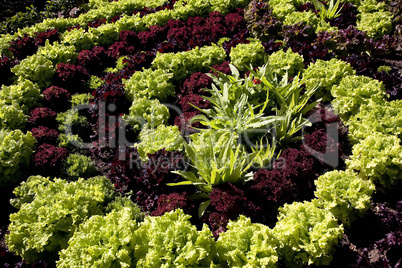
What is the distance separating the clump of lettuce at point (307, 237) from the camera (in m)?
3.30

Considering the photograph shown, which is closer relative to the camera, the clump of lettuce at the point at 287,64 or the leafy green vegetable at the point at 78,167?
the leafy green vegetable at the point at 78,167

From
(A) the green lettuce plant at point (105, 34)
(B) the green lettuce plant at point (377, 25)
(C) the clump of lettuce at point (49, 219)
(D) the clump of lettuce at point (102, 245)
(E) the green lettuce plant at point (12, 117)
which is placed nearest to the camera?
(D) the clump of lettuce at point (102, 245)

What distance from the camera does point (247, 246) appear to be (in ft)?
10.5

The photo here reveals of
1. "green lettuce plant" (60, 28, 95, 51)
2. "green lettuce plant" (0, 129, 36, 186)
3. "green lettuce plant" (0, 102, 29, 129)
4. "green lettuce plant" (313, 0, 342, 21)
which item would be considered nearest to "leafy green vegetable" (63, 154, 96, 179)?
"green lettuce plant" (0, 129, 36, 186)

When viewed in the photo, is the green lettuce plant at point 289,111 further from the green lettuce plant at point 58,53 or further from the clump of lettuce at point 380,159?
the green lettuce plant at point 58,53

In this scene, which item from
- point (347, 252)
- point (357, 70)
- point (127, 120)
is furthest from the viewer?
point (357, 70)

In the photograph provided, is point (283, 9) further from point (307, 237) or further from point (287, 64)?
point (307, 237)

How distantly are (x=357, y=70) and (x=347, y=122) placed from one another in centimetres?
136

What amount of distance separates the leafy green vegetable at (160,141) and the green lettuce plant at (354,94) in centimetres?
249

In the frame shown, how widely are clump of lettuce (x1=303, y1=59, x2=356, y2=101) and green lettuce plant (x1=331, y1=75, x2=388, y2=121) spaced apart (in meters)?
0.21

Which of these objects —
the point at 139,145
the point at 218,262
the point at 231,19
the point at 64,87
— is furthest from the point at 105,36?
the point at 218,262

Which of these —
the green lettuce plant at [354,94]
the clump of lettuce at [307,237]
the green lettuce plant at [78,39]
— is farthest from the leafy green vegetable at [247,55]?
the green lettuce plant at [78,39]

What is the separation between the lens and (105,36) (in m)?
7.57

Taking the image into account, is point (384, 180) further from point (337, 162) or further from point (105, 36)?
point (105, 36)
